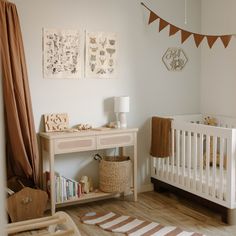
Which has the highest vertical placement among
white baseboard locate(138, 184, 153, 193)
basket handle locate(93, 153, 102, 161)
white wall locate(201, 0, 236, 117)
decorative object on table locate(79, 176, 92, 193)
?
white wall locate(201, 0, 236, 117)

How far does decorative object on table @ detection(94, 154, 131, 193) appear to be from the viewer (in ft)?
11.5

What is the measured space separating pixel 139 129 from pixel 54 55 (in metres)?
1.32

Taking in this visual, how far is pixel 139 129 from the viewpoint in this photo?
4.02 m

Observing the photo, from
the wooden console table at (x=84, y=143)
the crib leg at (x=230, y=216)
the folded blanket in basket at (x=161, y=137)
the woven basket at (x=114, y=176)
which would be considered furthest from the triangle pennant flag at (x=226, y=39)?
the crib leg at (x=230, y=216)

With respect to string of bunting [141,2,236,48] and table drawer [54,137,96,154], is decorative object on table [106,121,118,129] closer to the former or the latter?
table drawer [54,137,96,154]

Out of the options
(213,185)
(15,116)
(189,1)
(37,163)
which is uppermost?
(189,1)

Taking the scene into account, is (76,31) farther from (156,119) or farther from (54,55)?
(156,119)

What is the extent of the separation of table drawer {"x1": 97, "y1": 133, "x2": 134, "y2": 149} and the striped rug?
27.1 inches

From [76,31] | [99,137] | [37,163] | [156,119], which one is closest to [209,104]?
[156,119]

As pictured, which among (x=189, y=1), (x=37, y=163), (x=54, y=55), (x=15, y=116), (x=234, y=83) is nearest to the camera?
(x=15, y=116)

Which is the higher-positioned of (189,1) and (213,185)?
(189,1)

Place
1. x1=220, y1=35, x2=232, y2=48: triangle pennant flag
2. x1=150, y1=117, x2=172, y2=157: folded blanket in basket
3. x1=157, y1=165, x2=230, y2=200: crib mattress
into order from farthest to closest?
x1=220, y1=35, x2=232, y2=48: triangle pennant flag < x1=150, y1=117, x2=172, y2=157: folded blanket in basket < x1=157, y1=165, x2=230, y2=200: crib mattress

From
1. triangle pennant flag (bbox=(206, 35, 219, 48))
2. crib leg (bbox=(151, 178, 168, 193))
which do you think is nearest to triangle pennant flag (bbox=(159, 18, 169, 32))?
triangle pennant flag (bbox=(206, 35, 219, 48))

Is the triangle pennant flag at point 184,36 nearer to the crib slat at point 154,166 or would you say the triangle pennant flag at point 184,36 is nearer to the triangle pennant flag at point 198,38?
the triangle pennant flag at point 198,38
